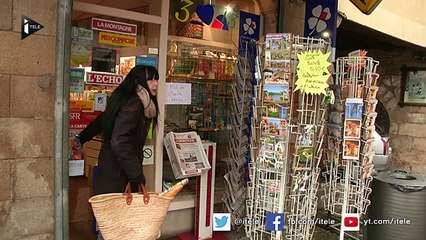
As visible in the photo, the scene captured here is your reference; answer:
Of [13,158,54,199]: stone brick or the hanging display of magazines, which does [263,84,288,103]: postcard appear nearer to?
the hanging display of magazines

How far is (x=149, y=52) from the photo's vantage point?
4.07 m

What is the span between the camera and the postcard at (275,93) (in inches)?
133

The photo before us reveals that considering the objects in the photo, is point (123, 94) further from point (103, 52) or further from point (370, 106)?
point (370, 106)

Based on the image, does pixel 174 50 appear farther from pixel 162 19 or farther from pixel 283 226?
pixel 283 226

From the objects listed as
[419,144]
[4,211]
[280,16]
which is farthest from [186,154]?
[419,144]

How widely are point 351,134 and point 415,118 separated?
5631 millimetres

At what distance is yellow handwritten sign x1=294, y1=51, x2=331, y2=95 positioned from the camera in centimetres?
324

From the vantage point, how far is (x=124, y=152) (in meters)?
2.79

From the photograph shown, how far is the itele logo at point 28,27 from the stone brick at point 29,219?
50.3 inches

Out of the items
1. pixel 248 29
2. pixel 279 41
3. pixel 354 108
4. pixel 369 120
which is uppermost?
pixel 248 29

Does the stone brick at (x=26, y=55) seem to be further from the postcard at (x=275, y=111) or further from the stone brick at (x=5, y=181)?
the postcard at (x=275, y=111)

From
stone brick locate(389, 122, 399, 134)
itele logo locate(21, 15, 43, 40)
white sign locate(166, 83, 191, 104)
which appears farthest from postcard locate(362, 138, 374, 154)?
stone brick locate(389, 122, 399, 134)

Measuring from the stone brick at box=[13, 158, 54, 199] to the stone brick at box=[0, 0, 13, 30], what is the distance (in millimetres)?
1010

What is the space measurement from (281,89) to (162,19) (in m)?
1.54
